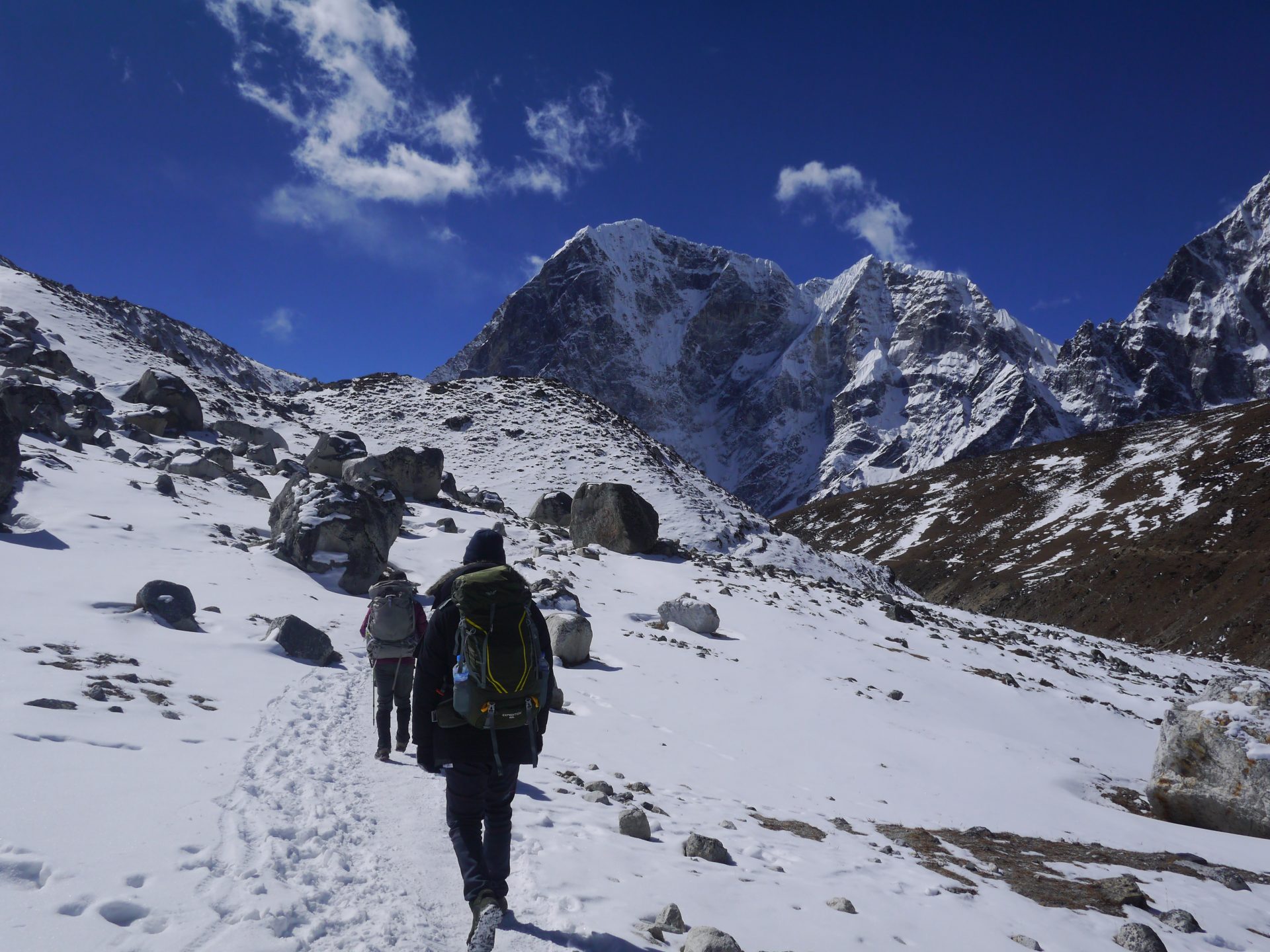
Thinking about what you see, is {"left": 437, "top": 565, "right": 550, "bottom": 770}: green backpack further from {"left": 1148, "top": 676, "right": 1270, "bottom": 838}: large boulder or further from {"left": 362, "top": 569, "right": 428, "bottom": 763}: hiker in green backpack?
{"left": 1148, "top": 676, "right": 1270, "bottom": 838}: large boulder

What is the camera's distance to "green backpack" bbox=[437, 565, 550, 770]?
4383mm

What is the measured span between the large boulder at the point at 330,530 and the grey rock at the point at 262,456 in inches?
556

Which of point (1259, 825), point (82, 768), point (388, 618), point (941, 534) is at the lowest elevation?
point (1259, 825)

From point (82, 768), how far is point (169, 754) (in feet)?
3.06

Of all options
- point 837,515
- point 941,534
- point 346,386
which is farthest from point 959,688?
point 837,515

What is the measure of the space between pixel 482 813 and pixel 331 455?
30.7 m

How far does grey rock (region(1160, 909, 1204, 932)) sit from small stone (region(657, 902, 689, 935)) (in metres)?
4.70

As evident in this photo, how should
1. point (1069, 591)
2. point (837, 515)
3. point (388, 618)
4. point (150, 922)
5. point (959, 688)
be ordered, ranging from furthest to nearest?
point (837, 515), point (1069, 591), point (959, 688), point (388, 618), point (150, 922)

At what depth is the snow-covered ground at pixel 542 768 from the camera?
4.20 metres

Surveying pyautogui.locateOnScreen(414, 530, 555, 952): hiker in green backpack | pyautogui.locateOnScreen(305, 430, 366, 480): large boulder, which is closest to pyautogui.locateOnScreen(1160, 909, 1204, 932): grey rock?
pyautogui.locateOnScreen(414, 530, 555, 952): hiker in green backpack

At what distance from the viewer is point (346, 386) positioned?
→ 203 feet

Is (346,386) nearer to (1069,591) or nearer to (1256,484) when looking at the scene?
(1069,591)

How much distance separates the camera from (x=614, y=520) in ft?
93.6

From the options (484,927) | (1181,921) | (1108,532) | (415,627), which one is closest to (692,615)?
(415,627)
